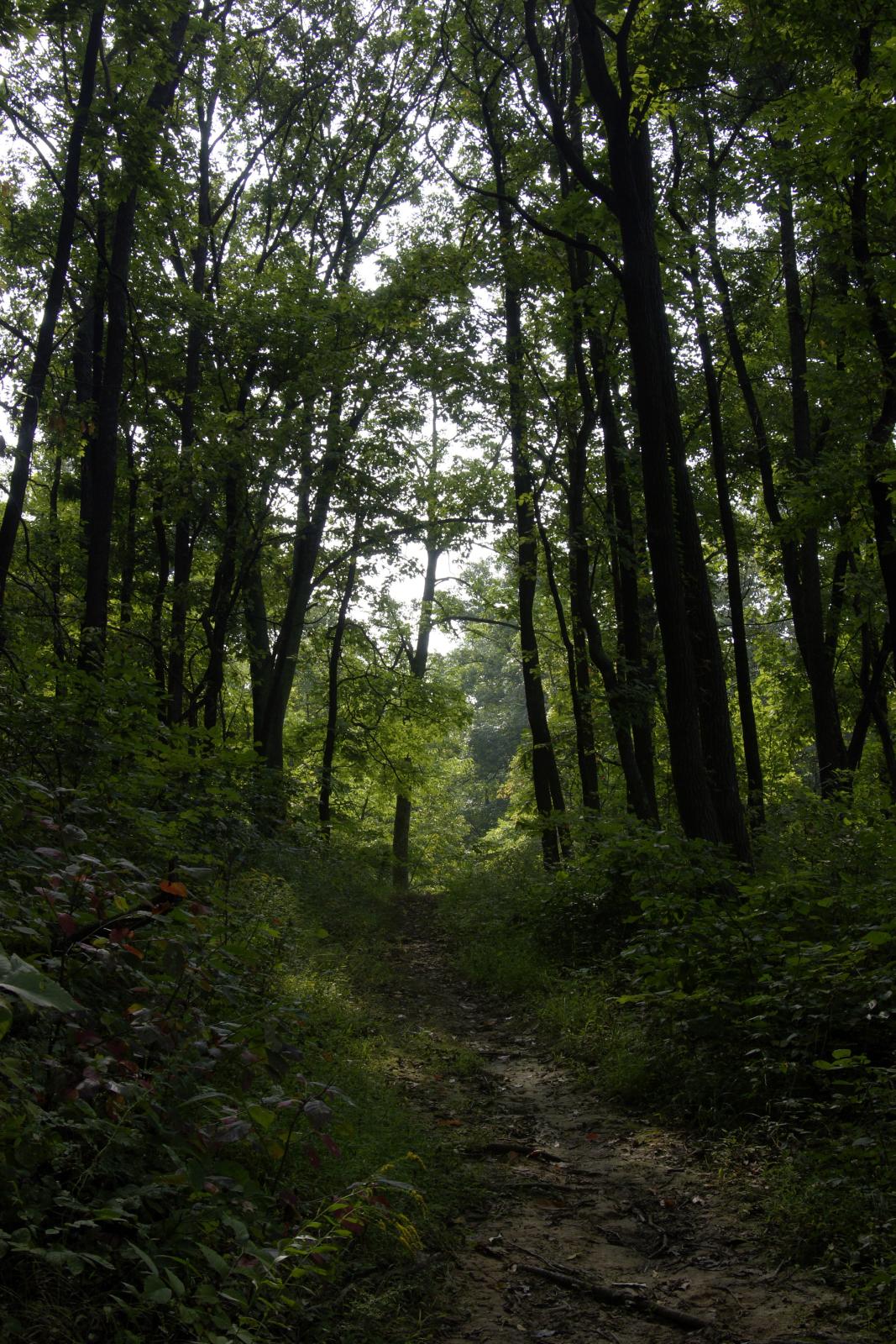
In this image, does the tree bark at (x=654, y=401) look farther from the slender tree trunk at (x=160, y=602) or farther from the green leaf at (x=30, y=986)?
the slender tree trunk at (x=160, y=602)

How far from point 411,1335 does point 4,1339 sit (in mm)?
1453

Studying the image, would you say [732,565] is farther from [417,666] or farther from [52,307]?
[417,666]

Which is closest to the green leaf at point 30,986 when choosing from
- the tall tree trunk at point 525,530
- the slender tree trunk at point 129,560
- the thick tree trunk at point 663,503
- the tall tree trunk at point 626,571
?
the thick tree trunk at point 663,503

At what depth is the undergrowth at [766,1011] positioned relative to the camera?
12.5ft

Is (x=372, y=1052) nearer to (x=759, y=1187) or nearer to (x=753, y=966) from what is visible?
(x=753, y=966)

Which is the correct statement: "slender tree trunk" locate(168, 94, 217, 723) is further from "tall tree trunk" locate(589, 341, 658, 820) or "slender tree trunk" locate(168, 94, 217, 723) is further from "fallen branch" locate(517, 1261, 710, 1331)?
"fallen branch" locate(517, 1261, 710, 1331)

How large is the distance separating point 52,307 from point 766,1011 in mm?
8513

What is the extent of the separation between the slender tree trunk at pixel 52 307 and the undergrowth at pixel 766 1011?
239 inches

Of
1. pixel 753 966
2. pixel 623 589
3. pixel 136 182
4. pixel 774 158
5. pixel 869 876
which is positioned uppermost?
pixel 774 158

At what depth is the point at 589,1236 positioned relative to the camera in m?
4.07

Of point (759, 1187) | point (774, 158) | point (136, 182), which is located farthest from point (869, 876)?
point (136, 182)

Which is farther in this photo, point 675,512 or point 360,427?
point 360,427

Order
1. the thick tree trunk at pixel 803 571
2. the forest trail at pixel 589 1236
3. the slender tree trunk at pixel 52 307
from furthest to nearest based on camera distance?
the thick tree trunk at pixel 803 571 → the slender tree trunk at pixel 52 307 → the forest trail at pixel 589 1236

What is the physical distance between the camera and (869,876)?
23.9 feet
